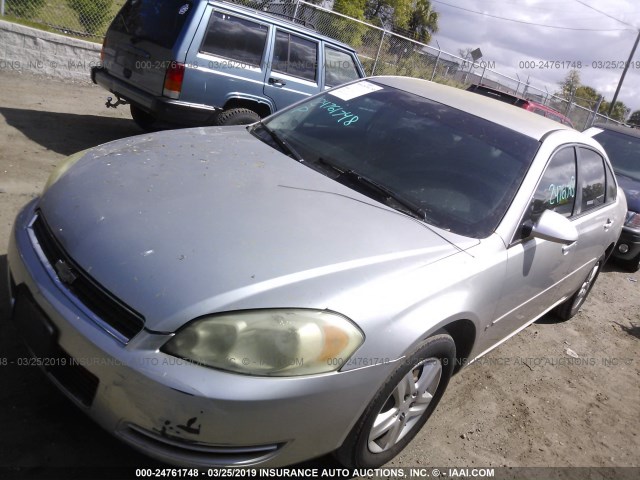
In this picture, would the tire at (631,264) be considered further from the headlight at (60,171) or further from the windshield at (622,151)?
the headlight at (60,171)

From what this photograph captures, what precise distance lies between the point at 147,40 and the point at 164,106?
84 centimetres

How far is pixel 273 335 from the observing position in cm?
192

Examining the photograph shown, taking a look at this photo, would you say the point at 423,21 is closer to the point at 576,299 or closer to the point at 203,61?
the point at 203,61

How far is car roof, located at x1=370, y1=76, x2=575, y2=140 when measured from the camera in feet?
11.0

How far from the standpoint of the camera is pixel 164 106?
5.65 m

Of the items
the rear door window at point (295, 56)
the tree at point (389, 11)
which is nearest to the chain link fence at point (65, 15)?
the rear door window at point (295, 56)

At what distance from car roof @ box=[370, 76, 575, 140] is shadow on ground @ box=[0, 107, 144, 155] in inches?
150

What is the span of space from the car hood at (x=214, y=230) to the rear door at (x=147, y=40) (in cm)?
304

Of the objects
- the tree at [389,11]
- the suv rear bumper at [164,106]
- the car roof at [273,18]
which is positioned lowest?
the suv rear bumper at [164,106]

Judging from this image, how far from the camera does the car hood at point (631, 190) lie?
6.80 metres

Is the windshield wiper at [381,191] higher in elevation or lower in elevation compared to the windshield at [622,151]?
lower

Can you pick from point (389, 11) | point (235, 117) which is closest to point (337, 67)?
point (235, 117)

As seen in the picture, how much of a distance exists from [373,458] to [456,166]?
1.63 meters

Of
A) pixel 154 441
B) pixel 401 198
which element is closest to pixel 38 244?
pixel 154 441
